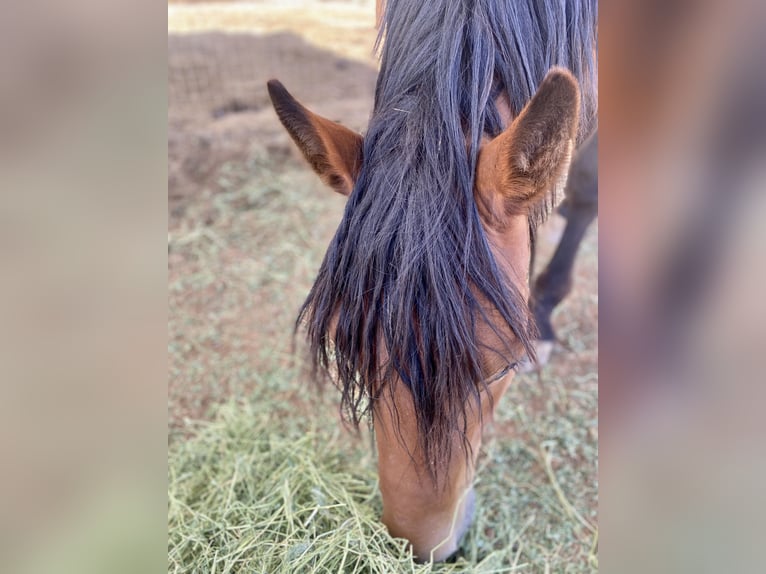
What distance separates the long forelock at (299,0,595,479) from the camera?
2.75ft

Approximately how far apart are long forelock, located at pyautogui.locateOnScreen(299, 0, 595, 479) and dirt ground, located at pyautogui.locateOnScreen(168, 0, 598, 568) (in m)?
0.66

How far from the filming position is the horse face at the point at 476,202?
798mm

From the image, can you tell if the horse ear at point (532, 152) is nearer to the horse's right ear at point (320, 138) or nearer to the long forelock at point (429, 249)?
the long forelock at point (429, 249)

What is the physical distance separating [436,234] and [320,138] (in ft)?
1.17

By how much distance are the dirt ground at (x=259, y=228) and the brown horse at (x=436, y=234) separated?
682 millimetres

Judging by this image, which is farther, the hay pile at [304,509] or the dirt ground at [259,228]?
the dirt ground at [259,228]

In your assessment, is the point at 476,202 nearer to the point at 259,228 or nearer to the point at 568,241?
the point at 568,241

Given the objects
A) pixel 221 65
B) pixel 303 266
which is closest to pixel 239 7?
pixel 221 65

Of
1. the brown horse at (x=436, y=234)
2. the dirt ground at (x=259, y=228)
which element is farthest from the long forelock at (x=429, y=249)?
the dirt ground at (x=259, y=228)

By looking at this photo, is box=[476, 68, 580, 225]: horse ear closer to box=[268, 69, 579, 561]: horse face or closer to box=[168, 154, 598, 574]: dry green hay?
box=[268, 69, 579, 561]: horse face
